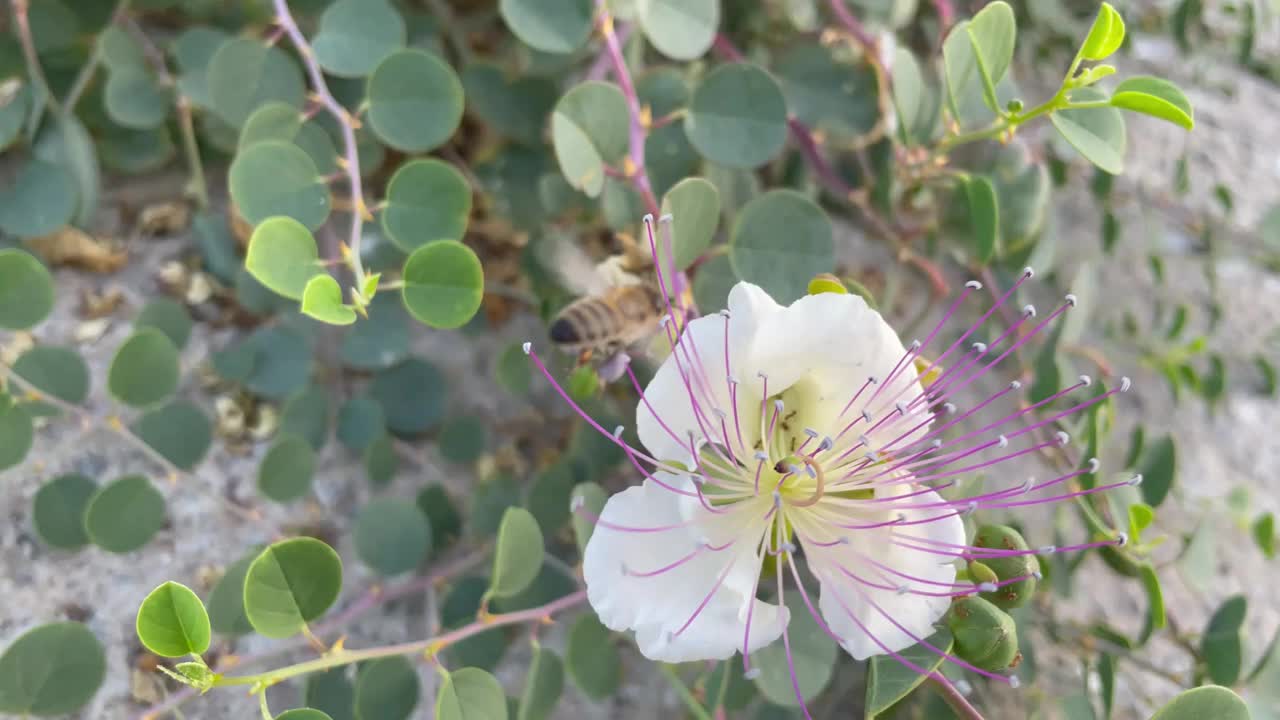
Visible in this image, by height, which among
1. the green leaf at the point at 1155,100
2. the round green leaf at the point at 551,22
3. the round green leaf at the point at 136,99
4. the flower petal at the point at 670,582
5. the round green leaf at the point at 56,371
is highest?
the green leaf at the point at 1155,100

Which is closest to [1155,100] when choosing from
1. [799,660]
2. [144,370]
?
[799,660]

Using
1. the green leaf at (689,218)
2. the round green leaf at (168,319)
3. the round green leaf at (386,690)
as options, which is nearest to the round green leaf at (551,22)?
the green leaf at (689,218)

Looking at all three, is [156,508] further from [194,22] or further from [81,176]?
[194,22]

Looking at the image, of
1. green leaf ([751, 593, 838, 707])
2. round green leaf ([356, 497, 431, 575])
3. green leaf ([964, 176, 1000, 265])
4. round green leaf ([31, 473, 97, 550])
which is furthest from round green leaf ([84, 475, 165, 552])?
green leaf ([964, 176, 1000, 265])

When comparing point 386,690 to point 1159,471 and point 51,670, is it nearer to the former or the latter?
point 51,670

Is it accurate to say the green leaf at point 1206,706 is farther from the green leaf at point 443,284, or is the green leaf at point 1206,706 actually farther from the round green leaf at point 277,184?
the round green leaf at point 277,184

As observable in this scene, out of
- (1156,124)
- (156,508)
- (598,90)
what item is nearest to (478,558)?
(156,508)

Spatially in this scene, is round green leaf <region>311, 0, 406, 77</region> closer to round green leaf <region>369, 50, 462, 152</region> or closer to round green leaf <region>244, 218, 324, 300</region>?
round green leaf <region>369, 50, 462, 152</region>
